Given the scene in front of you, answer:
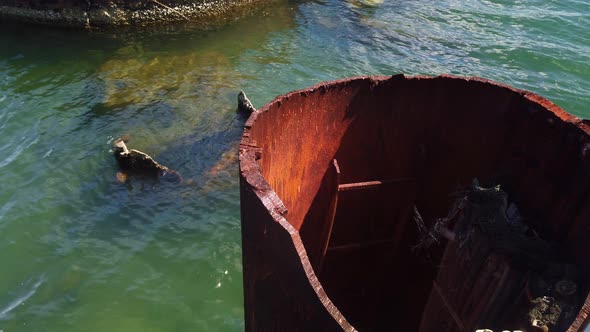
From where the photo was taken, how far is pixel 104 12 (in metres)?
13.2

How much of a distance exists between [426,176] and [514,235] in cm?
116

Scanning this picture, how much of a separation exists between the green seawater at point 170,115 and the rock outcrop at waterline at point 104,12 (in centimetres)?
41

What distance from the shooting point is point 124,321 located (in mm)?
5543

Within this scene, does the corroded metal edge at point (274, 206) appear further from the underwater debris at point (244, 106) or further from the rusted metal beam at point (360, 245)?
the underwater debris at point (244, 106)

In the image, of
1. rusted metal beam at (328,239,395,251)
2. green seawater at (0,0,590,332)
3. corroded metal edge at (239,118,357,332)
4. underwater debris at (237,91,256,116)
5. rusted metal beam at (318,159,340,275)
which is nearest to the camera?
corroded metal edge at (239,118,357,332)

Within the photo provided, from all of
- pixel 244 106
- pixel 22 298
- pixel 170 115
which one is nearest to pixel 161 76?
pixel 170 115

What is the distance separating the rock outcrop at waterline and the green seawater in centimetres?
41

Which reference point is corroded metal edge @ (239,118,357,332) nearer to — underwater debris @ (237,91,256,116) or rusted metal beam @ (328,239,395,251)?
rusted metal beam @ (328,239,395,251)

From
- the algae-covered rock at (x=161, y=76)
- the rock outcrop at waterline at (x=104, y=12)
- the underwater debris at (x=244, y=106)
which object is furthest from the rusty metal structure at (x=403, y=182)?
the rock outcrop at waterline at (x=104, y=12)

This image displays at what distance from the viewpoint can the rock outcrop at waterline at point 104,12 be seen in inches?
509

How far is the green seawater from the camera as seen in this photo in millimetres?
5926

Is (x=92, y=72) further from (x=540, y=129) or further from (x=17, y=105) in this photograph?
(x=540, y=129)

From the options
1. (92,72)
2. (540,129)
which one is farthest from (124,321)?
(92,72)

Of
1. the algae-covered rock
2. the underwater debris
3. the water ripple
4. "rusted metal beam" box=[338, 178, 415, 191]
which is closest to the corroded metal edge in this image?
"rusted metal beam" box=[338, 178, 415, 191]
